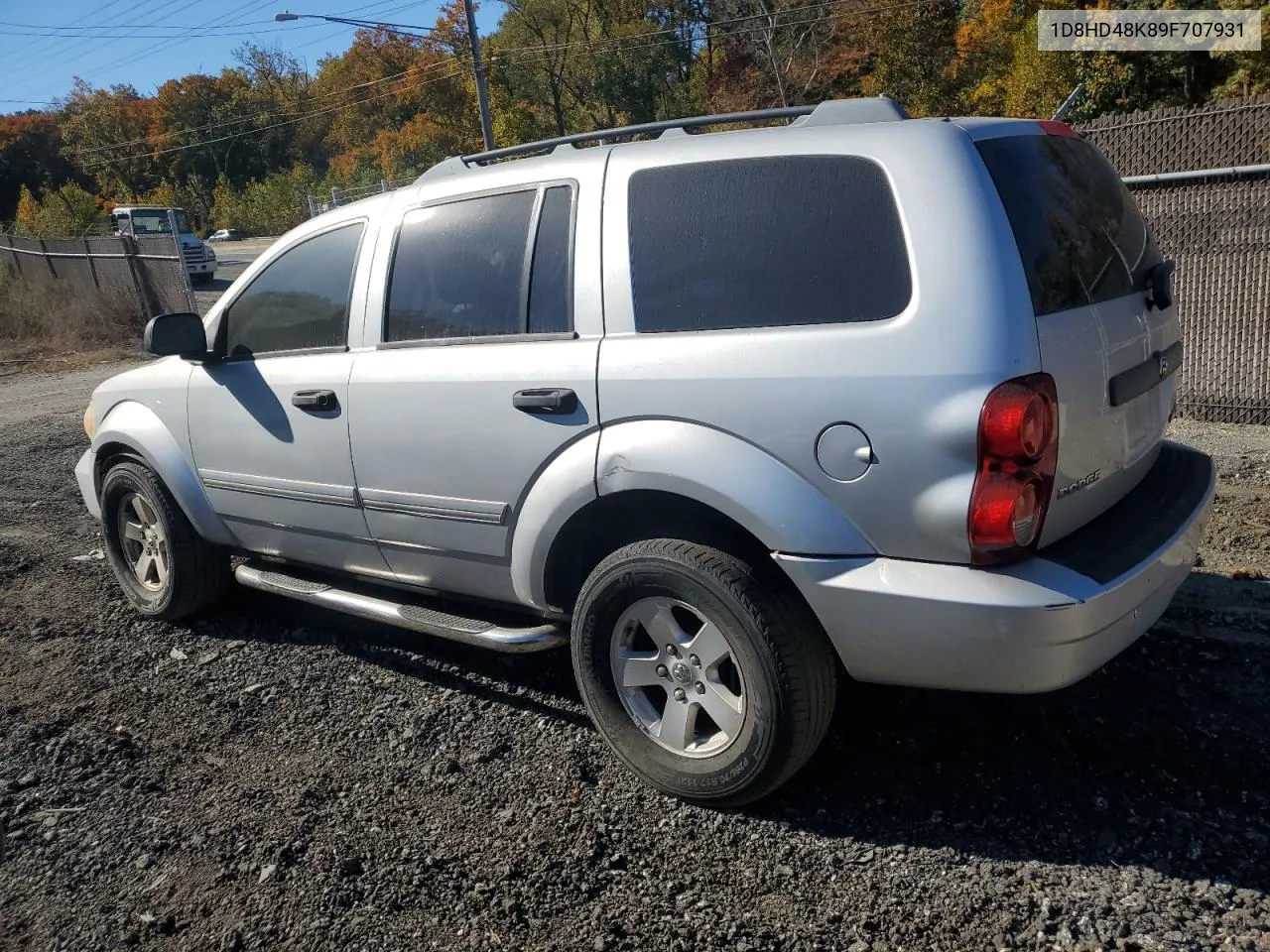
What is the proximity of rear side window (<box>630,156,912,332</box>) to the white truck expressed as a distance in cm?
2841

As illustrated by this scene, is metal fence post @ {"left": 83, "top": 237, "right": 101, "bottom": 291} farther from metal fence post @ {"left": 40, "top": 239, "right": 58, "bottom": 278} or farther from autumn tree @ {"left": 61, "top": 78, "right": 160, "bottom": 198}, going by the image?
autumn tree @ {"left": 61, "top": 78, "right": 160, "bottom": 198}

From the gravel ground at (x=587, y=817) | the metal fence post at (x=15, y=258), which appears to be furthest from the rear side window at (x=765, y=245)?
the metal fence post at (x=15, y=258)

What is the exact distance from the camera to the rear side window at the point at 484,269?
3.36m

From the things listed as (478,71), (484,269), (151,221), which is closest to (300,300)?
(484,269)

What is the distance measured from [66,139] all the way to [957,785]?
285ft

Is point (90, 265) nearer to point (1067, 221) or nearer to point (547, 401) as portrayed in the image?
point (547, 401)

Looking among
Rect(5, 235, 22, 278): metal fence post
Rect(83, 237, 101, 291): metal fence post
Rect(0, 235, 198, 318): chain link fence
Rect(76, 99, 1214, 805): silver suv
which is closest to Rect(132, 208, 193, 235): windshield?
Rect(5, 235, 22, 278): metal fence post

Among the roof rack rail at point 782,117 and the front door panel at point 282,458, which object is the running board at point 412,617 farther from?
the roof rack rail at point 782,117

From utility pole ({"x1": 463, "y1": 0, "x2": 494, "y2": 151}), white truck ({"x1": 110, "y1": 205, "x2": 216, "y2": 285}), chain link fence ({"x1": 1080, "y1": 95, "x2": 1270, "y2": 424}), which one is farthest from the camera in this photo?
white truck ({"x1": 110, "y1": 205, "x2": 216, "y2": 285})

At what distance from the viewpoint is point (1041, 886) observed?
264 cm

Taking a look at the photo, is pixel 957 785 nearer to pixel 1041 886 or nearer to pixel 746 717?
pixel 1041 886

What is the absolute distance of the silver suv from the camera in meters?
2.58

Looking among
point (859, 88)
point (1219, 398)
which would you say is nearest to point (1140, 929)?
point (1219, 398)

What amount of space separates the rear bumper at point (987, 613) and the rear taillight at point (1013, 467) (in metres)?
0.08
